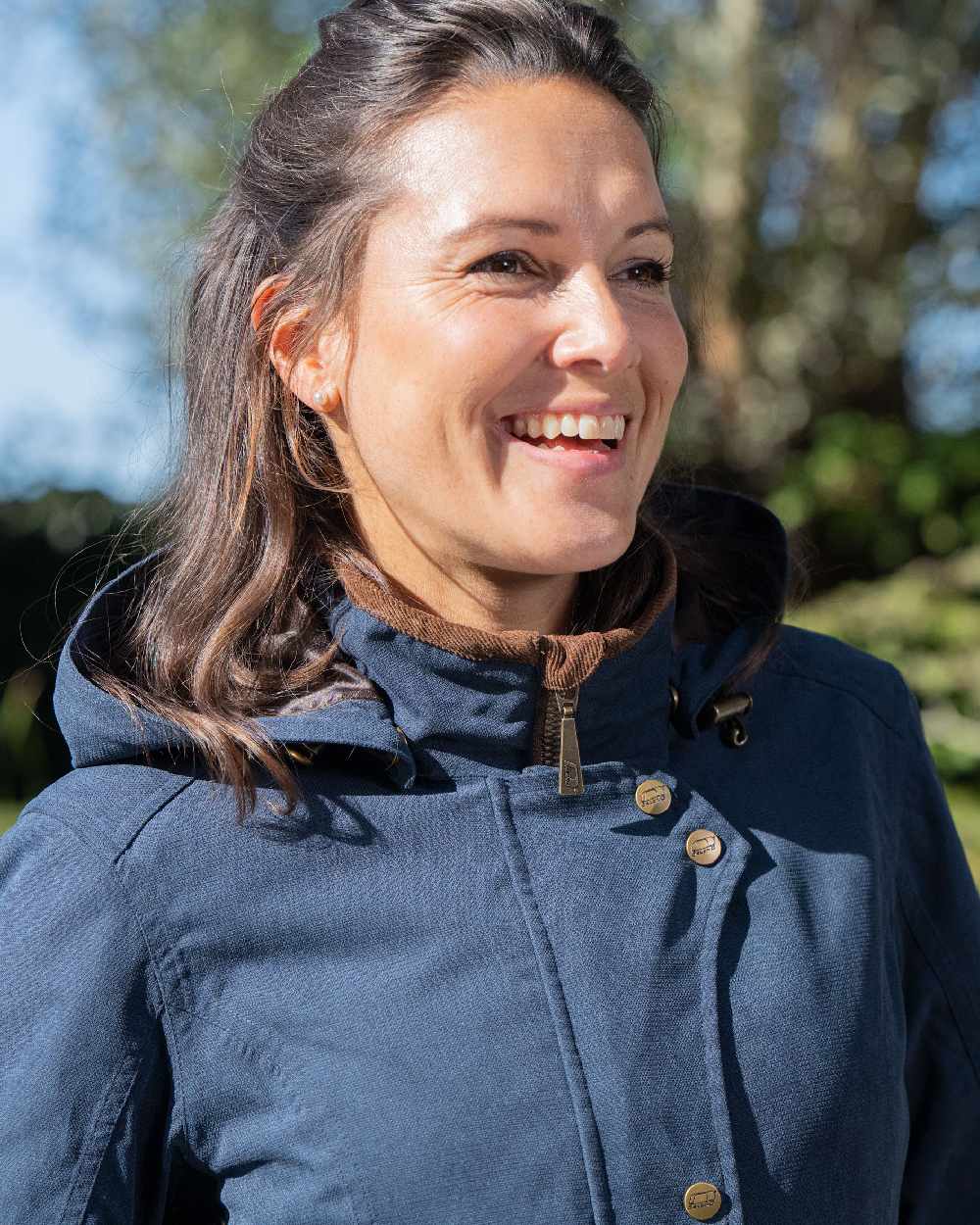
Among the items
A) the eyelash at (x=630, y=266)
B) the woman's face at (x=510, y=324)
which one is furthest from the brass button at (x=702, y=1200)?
the eyelash at (x=630, y=266)

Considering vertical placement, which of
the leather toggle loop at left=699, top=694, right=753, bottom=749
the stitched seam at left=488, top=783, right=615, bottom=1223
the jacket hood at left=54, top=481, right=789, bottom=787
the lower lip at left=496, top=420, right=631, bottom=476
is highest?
the lower lip at left=496, top=420, right=631, bottom=476

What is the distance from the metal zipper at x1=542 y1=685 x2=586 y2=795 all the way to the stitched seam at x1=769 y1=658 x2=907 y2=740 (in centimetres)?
38

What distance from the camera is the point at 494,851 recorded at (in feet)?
5.16

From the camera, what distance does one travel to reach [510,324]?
5.16ft

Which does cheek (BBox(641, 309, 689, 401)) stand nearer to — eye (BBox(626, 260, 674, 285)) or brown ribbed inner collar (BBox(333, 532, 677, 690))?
eye (BBox(626, 260, 674, 285))

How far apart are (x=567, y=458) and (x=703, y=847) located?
18.6 inches

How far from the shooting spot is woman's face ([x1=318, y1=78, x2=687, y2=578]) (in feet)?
5.18

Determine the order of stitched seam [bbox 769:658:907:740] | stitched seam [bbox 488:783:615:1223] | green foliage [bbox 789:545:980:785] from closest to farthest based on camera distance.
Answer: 1. stitched seam [bbox 488:783:615:1223]
2. stitched seam [bbox 769:658:907:740]
3. green foliage [bbox 789:545:980:785]

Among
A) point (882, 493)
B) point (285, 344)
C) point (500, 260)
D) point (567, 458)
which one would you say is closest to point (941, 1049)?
point (567, 458)

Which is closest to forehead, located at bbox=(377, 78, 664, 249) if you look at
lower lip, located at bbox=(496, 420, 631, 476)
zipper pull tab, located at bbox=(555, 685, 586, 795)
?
lower lip, located at bbox=(496, 420, 631, 476)

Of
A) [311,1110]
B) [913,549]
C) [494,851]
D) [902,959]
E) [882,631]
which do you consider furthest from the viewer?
[913,549]

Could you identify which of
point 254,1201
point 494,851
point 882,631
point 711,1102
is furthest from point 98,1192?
point 882,631

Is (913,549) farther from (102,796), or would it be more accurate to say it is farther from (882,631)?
(102,796)

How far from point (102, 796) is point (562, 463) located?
2.09 feet
